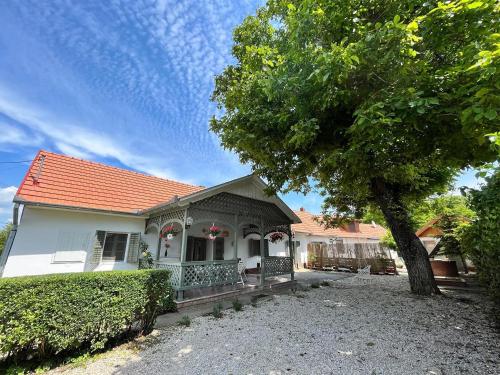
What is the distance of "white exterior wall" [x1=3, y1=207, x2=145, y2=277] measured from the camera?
7.55 meters

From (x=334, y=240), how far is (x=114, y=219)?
2411 cm

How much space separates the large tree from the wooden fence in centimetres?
852

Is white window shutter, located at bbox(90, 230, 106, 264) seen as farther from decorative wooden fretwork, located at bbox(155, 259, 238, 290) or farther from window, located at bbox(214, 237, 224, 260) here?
window, located at bbox(214, 237, 224, 260)

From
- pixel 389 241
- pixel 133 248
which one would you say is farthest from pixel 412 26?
pixel 389 241

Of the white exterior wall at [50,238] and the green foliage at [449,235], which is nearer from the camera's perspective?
the white exterior wall at [50,238]

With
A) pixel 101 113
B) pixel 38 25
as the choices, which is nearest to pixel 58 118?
pixel 101 113

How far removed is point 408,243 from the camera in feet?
29.8

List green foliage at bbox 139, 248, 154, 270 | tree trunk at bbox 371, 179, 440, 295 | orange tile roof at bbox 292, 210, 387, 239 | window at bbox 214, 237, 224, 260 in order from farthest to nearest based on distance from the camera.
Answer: orange tile roof at bbox 292, 210, 387, 239 → window at bbox 214, 237, 224, 260 → green foliage at bbox 139, 248, 154, 270 → tree trunk at bbox 371, 179, 440, 295

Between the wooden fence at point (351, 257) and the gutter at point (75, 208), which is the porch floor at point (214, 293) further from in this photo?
the wooden fence at point (351, 257)

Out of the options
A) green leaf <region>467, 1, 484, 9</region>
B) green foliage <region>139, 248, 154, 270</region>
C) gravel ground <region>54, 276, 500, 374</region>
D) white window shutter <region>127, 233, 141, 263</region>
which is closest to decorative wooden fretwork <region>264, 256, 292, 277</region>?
gravel ground <region>54, 276, 500, 374</region>

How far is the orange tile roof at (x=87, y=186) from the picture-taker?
8.35 m

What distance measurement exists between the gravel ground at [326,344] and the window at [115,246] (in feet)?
17.4

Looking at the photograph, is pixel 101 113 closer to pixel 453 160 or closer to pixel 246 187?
pixel 246 187

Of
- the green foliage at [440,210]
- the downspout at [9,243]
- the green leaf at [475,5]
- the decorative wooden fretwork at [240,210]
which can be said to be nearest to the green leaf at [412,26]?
the green leaf at [475,5]
